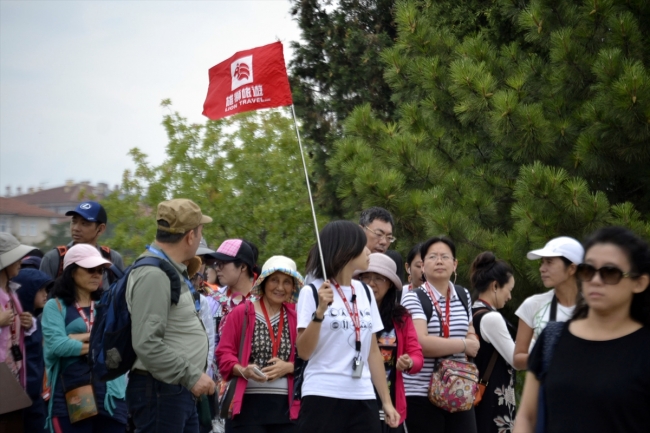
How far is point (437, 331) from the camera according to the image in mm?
7082

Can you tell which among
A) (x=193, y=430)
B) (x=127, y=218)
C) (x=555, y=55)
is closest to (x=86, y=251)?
(x=193, y=430)

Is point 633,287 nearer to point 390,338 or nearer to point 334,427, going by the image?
point 334,427

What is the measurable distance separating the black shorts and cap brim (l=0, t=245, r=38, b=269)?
9.75ft

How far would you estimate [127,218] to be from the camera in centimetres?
3453

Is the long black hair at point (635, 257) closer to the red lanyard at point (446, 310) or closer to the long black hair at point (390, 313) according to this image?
the long black hair at point (390, 313)

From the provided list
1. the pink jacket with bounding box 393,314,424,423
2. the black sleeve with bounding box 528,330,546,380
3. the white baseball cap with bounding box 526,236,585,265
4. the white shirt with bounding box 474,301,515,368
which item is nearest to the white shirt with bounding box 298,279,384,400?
the pink jacket with bounding box 393,314,424,423

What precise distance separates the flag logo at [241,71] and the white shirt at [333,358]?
197 cm

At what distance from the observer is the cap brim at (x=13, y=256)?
703cm

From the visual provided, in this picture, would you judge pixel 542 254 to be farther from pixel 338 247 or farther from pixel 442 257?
pixel 338 247

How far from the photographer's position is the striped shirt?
695 centimetres

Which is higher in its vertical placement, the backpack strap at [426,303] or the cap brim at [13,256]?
the cap brim at [13,256]

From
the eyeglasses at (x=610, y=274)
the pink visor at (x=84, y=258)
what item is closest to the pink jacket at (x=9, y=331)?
the pink visor at (x=84, y=258)

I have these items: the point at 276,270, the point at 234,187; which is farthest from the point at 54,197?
the point at 276,270

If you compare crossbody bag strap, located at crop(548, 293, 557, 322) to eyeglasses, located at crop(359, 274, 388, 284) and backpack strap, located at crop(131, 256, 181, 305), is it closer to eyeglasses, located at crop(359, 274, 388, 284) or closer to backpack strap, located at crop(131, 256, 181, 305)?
eyeglasses, located at crop(359, 274, 388, 284)
